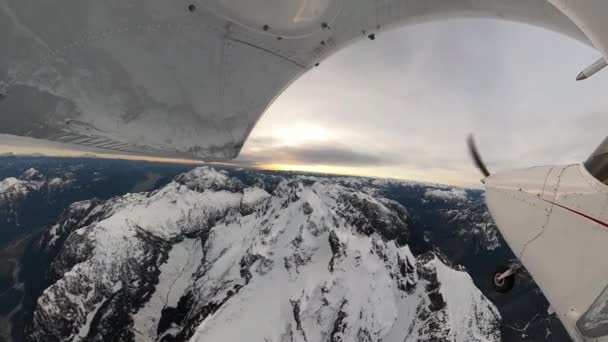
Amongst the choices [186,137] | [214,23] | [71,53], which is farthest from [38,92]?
[214,23]

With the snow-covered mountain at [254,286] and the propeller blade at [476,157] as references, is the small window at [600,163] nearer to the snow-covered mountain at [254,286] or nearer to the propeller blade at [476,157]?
the propeller blade at [476,157]

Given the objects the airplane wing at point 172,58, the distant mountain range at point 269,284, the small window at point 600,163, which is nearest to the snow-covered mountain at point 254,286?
the distant mountain range at point 269,284

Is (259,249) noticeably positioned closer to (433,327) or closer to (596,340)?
(433,327)

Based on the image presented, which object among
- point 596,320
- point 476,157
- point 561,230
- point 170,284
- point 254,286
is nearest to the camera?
point 596,320

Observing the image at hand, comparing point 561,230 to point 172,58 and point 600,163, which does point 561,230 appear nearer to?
point 600,163

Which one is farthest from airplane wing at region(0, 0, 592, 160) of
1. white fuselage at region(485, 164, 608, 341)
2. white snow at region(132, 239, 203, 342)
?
white snow at region(132, 239, 203, 342)

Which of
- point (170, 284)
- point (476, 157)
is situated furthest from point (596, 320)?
point (170, 284)
